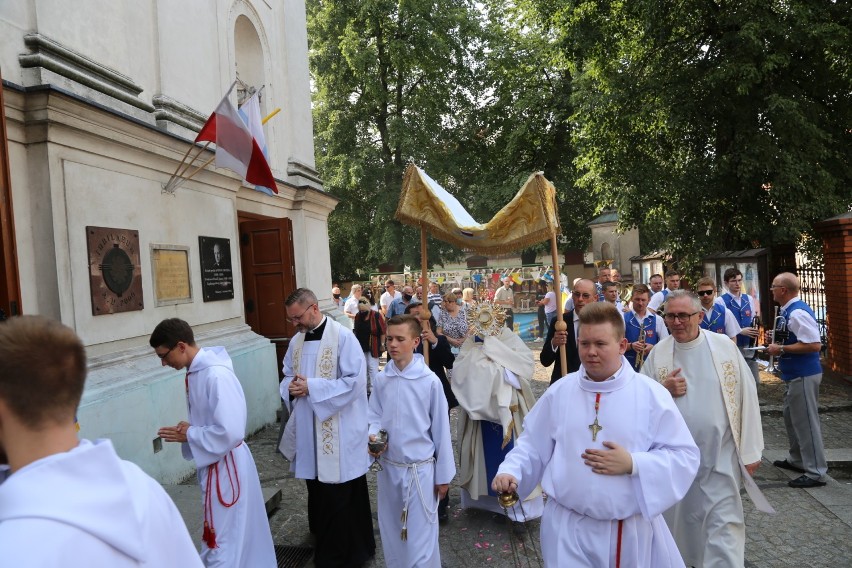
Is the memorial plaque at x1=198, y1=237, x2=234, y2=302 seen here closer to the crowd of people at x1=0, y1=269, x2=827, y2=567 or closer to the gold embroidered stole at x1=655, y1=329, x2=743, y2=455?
the crowd of people at x1=0, y1=269, x2=827, y2=567

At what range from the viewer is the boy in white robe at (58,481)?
1229mm

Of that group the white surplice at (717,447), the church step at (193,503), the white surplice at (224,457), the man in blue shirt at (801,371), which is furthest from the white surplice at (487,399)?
the man in blue shirt at (801,371)

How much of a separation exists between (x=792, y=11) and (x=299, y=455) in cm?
1169

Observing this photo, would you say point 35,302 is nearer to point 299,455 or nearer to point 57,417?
point 299,455

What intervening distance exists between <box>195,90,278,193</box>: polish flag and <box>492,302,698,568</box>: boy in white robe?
5.10m

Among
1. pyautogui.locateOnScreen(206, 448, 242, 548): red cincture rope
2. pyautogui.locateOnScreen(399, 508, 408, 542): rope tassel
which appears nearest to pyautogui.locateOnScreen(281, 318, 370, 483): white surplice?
pyautogui.locateOnScreen(399, 508, 408, 542): rope tassel

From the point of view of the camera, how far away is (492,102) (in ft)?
90.0

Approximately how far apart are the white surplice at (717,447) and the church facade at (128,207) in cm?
454

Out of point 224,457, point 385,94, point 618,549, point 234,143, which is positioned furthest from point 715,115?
point 385,94

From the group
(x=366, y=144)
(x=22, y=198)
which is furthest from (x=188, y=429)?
(x=366, y=144)

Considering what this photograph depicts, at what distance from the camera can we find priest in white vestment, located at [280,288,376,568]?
4.50 metres

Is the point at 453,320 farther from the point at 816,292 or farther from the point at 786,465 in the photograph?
the point at 816,292

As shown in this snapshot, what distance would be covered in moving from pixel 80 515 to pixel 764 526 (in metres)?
5.23

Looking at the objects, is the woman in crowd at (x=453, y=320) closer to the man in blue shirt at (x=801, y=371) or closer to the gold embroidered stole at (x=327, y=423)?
the gold embroidered stole at (x=327, y=423)
